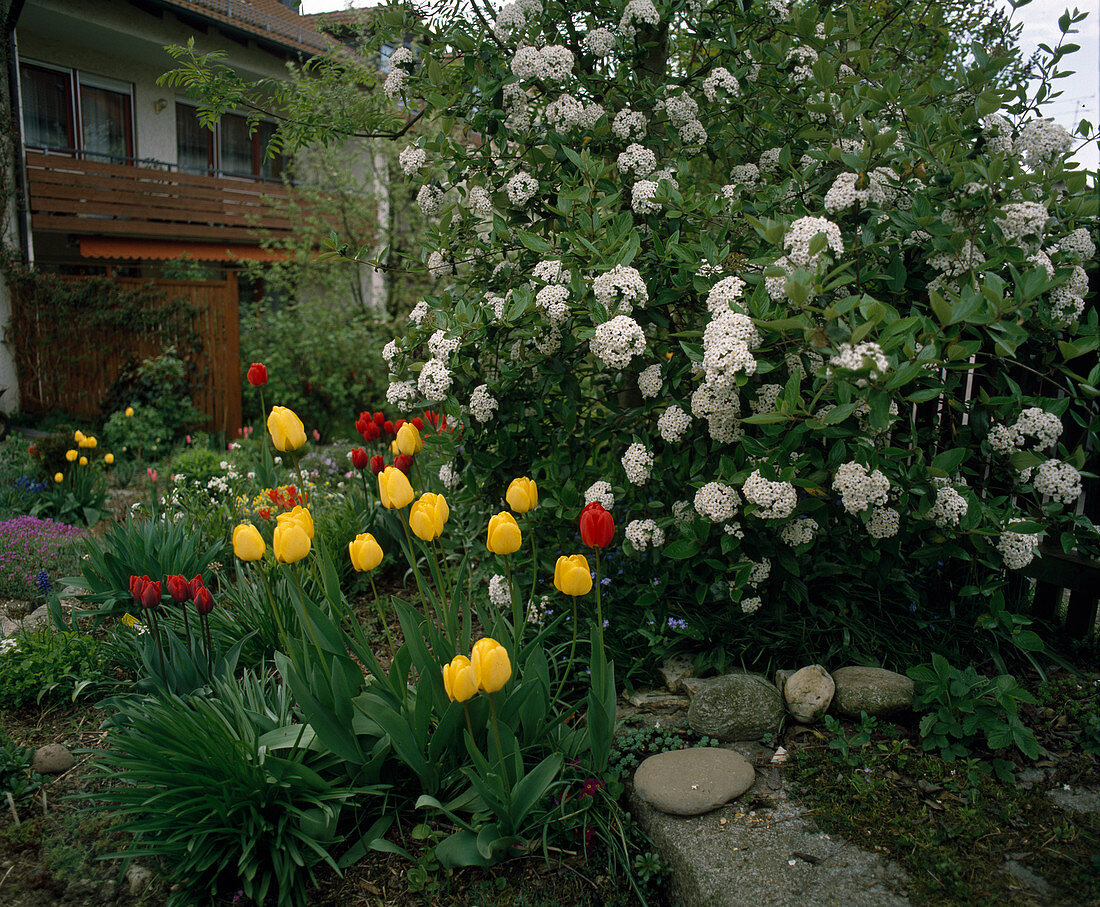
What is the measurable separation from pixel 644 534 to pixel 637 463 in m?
0.24

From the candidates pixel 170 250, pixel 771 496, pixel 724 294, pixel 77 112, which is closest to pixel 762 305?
pixel 724 294

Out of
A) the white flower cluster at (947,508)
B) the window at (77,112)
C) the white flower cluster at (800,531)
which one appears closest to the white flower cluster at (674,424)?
the white flower cluster at (800,531)

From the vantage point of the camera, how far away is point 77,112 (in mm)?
10484

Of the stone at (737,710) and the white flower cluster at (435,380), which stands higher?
the white flower cluster at (435,380)

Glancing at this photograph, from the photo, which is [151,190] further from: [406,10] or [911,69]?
[911,69]

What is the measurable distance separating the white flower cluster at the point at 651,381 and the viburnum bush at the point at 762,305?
0.02m

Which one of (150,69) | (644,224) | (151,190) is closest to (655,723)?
(644,224)

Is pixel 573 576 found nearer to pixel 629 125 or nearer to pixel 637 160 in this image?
pixel 637 160

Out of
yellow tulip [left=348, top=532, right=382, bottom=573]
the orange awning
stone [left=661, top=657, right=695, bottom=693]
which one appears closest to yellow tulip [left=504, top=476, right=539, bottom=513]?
yellow tulip [left=348, top=532, right=382, bottom=573]

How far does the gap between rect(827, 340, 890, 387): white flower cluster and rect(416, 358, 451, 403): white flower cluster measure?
1260 mm

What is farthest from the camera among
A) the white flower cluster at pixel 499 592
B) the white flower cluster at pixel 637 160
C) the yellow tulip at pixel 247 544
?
the white flower cluster at pixel 637 160

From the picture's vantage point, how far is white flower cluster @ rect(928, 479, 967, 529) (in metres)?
2.09

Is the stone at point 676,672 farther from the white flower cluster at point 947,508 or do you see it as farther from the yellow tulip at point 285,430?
the yellow tulip at point 285,430

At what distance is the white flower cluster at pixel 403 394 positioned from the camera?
265 cm
